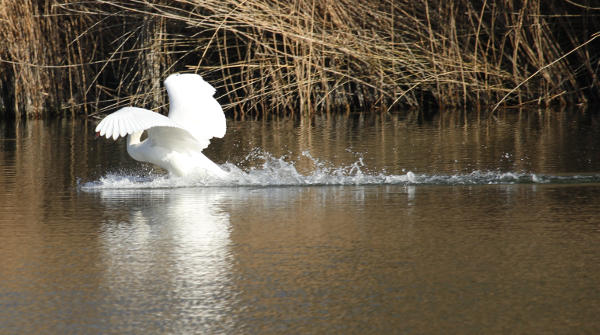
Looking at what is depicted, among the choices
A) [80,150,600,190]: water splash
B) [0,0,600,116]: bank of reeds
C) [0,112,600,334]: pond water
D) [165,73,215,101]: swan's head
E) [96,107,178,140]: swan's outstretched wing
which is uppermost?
[0,0,600,116]: bank of reeds

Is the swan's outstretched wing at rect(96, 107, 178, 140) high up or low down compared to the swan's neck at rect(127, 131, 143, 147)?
up

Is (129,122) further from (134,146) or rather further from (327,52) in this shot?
(327,52)

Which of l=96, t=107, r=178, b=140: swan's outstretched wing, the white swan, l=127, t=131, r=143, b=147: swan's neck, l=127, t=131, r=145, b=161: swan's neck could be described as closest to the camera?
l=96, t=107, r=178, b=140: swan's outstretched wing

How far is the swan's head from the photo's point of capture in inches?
329

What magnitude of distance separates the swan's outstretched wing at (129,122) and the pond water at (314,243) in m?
Answer: 0.52

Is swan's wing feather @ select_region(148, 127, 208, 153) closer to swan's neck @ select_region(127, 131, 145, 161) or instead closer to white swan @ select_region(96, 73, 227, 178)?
white swan @ select_region(96, 73, 227, 178)

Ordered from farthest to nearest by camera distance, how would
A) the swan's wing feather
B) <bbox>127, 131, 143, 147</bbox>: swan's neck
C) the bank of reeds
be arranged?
the bank of reeds < <bbox>127, 131, 143, 147</bbox>: swan's neck < the swan's wing feather

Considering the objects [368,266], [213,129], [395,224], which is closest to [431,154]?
[213,129]

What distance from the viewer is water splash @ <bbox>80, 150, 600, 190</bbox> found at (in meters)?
7.38

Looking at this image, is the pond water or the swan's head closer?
the pond water

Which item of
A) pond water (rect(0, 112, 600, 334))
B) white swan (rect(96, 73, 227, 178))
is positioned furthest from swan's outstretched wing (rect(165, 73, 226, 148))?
pond water (rect(0, 112, 600, 334))

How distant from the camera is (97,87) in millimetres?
15625

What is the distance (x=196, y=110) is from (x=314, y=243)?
3263mm

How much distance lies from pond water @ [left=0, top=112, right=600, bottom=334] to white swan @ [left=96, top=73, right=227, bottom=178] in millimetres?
190
